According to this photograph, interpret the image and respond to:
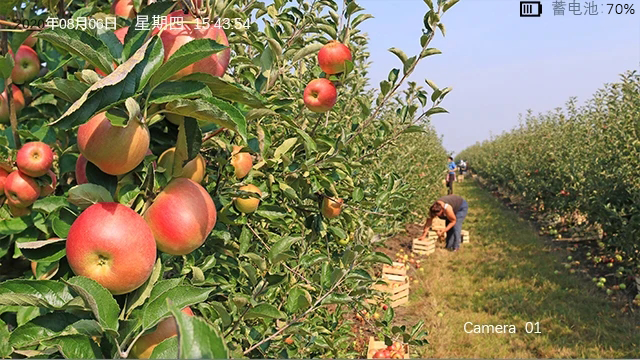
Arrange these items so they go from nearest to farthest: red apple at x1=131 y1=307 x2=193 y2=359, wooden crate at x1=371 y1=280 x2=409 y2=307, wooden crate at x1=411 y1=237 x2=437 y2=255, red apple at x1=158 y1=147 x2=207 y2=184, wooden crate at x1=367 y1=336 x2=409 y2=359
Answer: red apple at x1=131 y1=307 x2=193 y2=359, red apple at x1=158 y1=147 x2=207 y2=184, wooden crate at x1=367 y1=336 x2=409 y2=359, wooden crate at x1=371 y1=280 x2=409 y2=307, wooden crate at x1=411 y1=237 x2=437 y2=255

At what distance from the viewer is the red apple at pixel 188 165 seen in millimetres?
974

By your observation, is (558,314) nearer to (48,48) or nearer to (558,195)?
(558,195)

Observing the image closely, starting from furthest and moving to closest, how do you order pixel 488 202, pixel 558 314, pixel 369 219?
pixel 488 202 < pixel 558 314 < pixel 369 219

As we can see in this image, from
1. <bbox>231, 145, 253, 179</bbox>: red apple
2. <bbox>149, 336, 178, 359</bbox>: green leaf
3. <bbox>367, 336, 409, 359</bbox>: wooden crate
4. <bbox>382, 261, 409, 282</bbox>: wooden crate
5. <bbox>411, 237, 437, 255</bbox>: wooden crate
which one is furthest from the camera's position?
<bbox>411, 237, 437, 255</bbox>: wooden crate

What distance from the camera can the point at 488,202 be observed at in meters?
16.9

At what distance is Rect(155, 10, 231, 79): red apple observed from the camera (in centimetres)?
91

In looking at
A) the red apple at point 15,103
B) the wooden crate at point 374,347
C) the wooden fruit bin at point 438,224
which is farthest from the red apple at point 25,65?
the wooden fruit bin at point 438,224

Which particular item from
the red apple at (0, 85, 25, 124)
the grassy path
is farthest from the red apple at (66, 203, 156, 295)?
the grassy path

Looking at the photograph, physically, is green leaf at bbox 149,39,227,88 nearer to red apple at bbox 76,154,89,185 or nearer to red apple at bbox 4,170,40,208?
red apple at bbox 76,154,89,185

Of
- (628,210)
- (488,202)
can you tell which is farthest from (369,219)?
(488,202)

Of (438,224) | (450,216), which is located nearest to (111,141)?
(450,216)

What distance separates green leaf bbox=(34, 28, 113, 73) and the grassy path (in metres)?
A: 4.59

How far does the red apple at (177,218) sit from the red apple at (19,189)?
2.09ft

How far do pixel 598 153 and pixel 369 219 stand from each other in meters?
5.82
